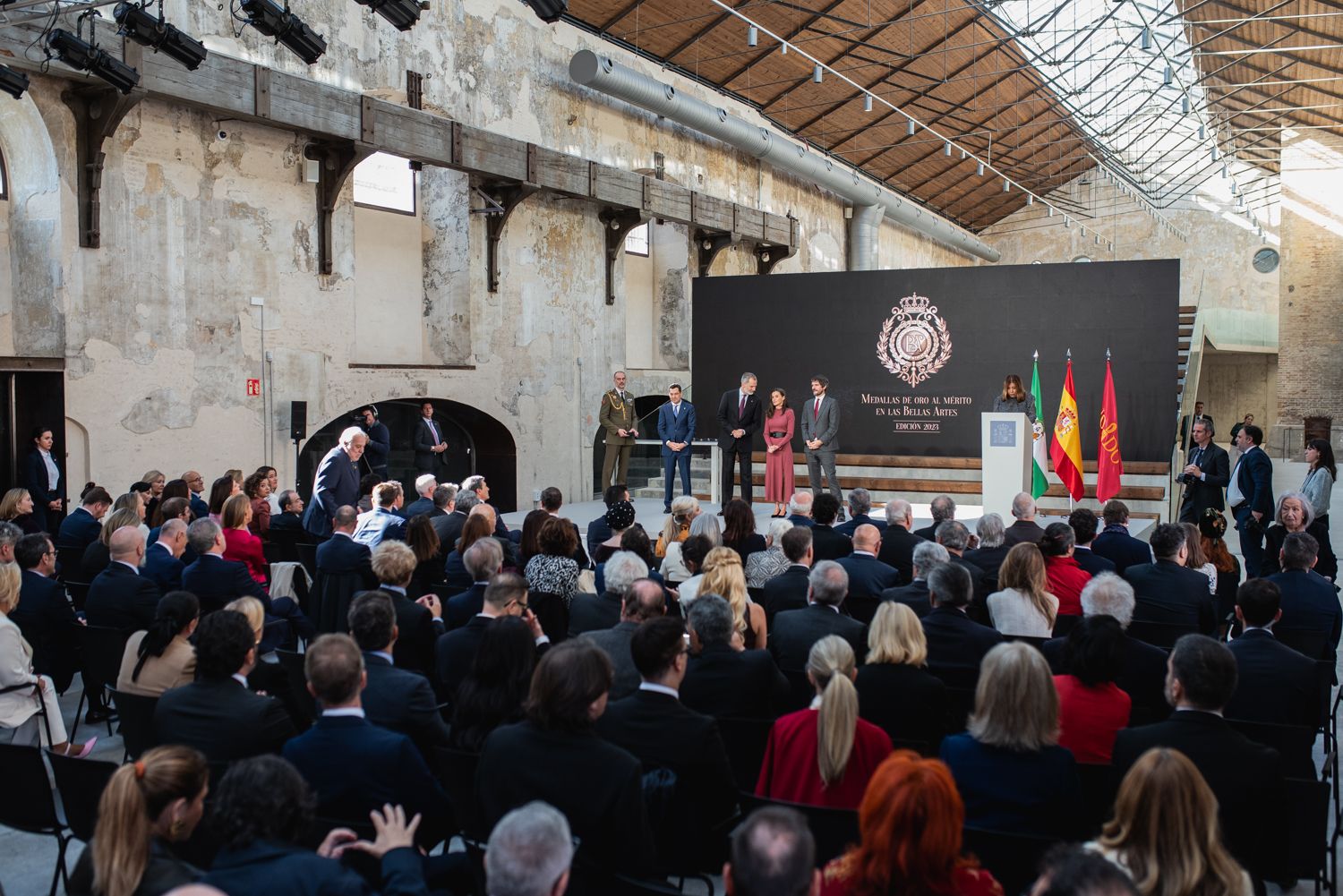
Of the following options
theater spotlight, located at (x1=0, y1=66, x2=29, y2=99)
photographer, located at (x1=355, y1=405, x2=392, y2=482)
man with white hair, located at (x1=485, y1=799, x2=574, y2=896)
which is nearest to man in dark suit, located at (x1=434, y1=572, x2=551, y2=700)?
man with white hair, located at (x1=485, y1=799, x2=574, y2=896)

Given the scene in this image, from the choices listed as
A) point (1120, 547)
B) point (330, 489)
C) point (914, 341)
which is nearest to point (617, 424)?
point (914, 341)

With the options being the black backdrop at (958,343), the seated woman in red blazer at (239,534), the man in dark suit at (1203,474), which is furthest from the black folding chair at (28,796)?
the black backdrop at (958,343)

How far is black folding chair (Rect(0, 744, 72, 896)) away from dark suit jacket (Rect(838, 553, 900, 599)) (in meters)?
3.40

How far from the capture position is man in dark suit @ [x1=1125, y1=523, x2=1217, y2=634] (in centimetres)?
498

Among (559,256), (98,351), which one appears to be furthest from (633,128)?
(98,351)

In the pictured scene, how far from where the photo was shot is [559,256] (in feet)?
50.2

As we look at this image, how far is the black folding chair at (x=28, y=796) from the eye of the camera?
321 cm

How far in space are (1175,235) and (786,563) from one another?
101 ft

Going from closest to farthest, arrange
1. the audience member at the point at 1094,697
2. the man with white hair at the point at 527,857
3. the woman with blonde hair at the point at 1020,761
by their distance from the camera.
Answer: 1. the man with white hair at the point at 527,857
2. the woman with blonde hair at the point at 1020,761
3. the audience member at the point at 1094,697

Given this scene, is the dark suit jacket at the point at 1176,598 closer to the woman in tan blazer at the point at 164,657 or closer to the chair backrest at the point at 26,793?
the woman in tan blazer at the point at 164,657

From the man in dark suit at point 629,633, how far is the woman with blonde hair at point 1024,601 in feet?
5.54

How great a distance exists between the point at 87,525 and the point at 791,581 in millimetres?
4620

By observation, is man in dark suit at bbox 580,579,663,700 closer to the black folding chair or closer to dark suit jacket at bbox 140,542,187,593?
the black folding chair

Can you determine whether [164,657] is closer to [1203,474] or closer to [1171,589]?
[1171,589]
